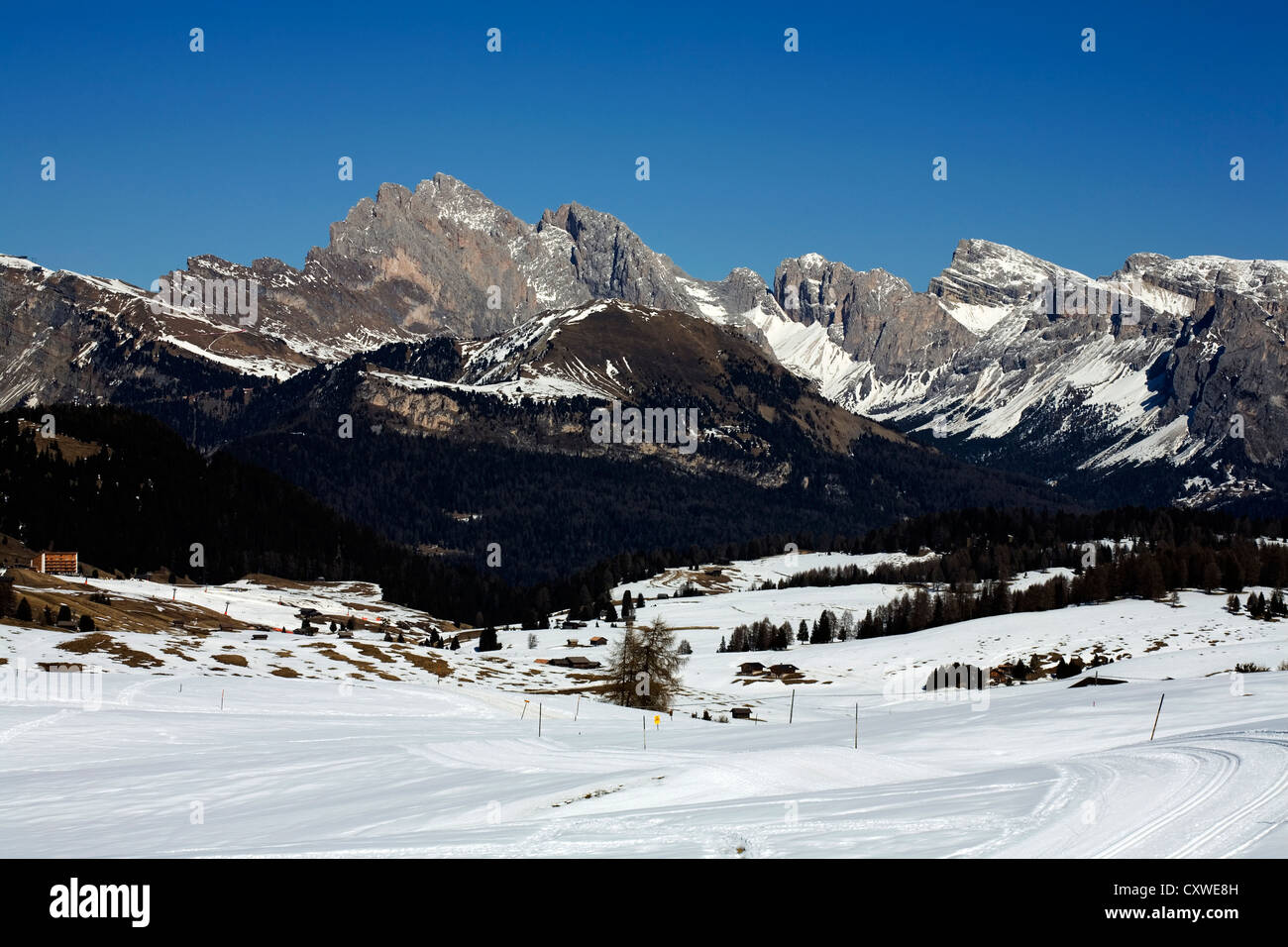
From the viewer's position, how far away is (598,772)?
157ft

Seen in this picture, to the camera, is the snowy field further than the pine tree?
No

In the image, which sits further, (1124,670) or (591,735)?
(1124,670)

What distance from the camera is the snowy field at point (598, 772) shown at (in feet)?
98.8

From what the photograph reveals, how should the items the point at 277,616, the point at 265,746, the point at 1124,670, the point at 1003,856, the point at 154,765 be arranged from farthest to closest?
the point at 277,616, the point at 1124,670, the point at 265,746, the point at 154,765, the point at 1003,856

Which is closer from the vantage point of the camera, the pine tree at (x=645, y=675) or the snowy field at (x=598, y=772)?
the snowy field at (x=598, y=772)

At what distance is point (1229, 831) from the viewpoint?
27406 mm

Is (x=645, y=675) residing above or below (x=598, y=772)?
below

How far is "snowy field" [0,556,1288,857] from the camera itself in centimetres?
3012

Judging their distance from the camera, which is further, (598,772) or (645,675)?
(645,675)

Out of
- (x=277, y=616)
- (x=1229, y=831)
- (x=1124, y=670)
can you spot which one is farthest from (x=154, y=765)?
(x=277, y=616)
